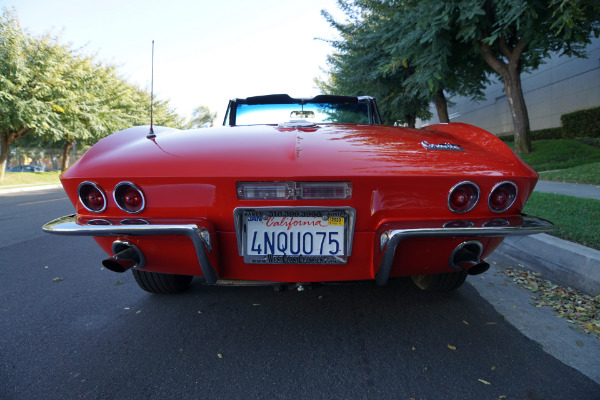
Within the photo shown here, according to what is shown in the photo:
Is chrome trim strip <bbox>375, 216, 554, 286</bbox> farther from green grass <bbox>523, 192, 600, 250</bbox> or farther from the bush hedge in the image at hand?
the bush hedge

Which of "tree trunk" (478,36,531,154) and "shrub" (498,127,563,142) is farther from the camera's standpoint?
"shrub" (498,127,563,142)

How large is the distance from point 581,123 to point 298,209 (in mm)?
16281

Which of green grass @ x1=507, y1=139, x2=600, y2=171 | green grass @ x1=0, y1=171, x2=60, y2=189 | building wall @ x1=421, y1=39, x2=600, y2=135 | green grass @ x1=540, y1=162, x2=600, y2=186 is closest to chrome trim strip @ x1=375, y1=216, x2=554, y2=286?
green grass @ x1=540, y1=162, x2=600, y2=186

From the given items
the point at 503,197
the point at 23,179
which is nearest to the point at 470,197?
the point at 503,197

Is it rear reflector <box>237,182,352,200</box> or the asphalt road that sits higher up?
rear reflector <box>237,182,352,200</box>

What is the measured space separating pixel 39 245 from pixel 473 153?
186 inches

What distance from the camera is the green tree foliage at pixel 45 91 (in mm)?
15344

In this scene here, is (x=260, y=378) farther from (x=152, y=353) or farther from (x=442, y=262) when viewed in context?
(x=442, y=262)

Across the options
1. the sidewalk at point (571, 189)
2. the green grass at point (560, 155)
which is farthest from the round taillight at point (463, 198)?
the green grass at point (560, 155)

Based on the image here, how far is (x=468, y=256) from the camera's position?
1.77 metres

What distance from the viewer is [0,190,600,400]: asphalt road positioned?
1.58 m

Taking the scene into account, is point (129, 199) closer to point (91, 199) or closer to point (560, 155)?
point (91, 199)

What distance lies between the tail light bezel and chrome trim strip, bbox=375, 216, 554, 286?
0.41ft

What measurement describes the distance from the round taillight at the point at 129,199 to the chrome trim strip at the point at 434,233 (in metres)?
1.14
